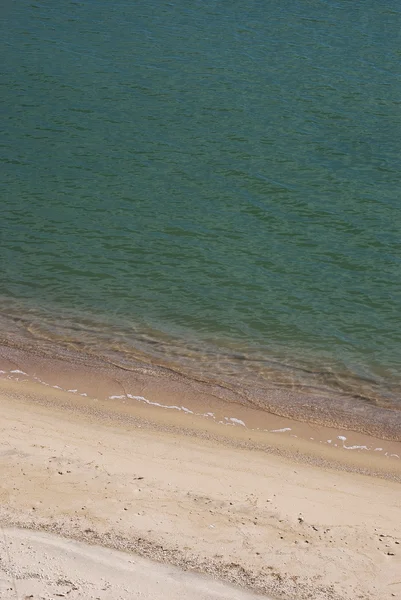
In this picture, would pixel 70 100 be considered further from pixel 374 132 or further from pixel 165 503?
pixel 165 503

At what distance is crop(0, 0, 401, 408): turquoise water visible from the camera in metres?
12.8

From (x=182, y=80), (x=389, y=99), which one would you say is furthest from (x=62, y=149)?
(x=389, y=99)

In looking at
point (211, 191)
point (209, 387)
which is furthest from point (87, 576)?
point (211, 191)

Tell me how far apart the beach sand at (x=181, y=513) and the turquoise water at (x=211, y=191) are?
7.19 feet

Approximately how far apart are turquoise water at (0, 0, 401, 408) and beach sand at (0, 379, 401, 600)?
2.19 metres

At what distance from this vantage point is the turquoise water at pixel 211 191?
503 inches

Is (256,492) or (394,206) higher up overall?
(394,206)

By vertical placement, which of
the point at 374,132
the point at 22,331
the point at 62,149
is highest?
the point at 374,132

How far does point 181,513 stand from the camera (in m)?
8.06

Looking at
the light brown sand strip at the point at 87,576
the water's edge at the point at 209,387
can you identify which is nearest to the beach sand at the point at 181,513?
the light brown sand strip at the point at 87,576

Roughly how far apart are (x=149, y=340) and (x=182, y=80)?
13.7 meters

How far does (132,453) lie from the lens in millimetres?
9289

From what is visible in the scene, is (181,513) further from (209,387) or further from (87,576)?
(209,387)

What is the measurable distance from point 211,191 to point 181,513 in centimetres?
1047
